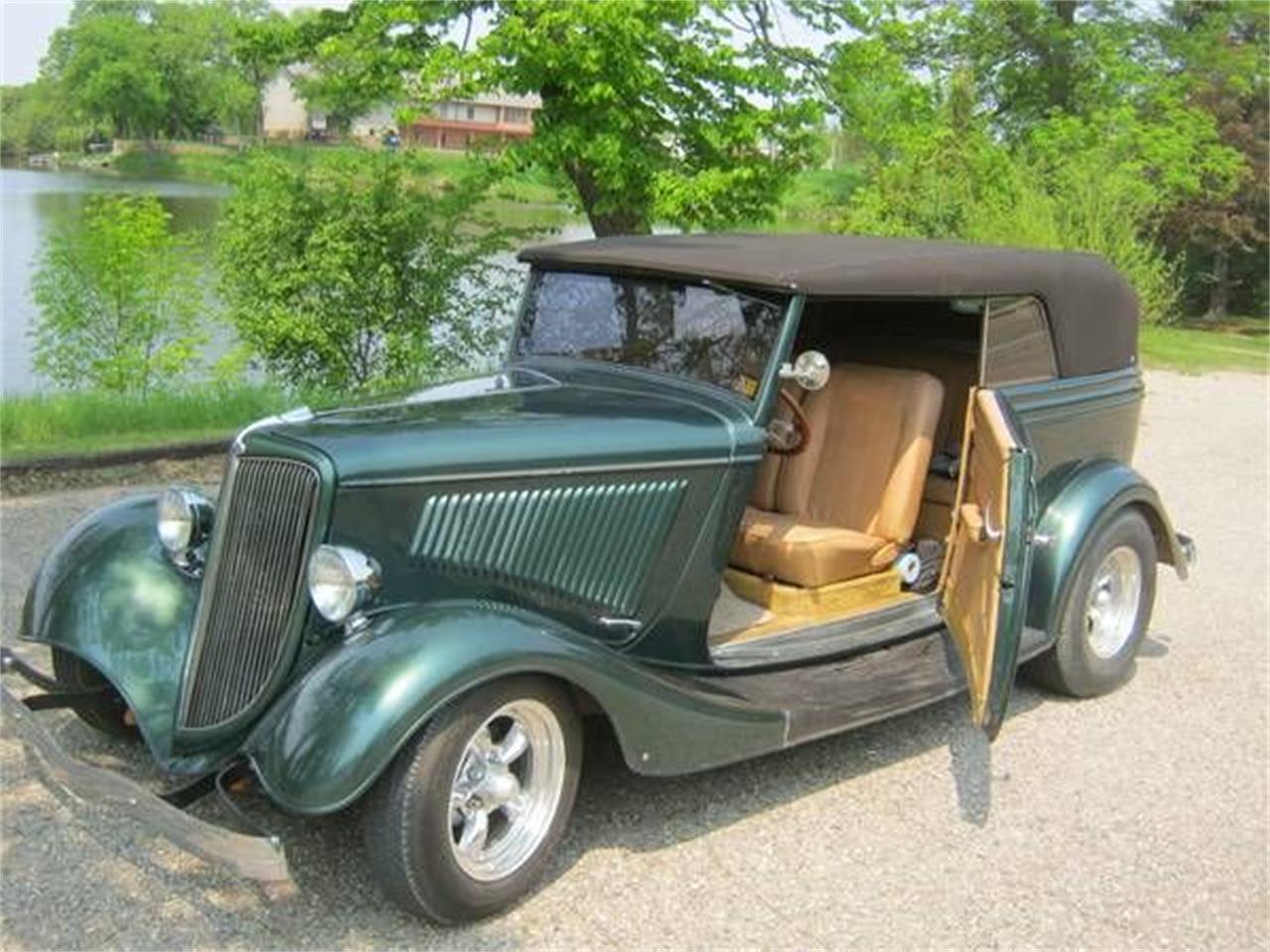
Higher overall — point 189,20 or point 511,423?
point 189,20

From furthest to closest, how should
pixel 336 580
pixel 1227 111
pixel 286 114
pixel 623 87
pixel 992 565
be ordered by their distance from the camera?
pixel 1227 111 < pixel 286 114 < pixel 623 87 < pixel 992 565 < pixel 336 580

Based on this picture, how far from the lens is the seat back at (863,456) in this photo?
5.21 metres

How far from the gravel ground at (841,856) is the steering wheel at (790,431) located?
115 centimetres

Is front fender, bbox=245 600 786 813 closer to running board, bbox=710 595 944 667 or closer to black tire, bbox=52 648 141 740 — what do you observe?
running board, bbox=710 595 944 667

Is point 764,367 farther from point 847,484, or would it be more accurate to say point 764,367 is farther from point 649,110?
point 649,110

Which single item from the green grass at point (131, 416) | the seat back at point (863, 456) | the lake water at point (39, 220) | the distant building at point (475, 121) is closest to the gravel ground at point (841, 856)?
the seat back at point (863, 456)

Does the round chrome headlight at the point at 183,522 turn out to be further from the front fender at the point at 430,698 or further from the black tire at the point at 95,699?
the front fender at the point at 430,698

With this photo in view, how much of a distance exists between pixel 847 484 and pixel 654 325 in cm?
120

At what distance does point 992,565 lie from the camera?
440 centimetres

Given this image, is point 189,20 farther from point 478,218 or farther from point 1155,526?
point 1155,526

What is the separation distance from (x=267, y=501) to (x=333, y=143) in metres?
8.88

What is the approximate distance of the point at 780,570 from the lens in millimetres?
4973

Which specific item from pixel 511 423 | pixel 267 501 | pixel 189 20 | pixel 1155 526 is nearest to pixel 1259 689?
pixel 1155 526

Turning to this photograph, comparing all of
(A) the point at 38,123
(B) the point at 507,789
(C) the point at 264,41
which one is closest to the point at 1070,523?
(B) the point at 507,789
